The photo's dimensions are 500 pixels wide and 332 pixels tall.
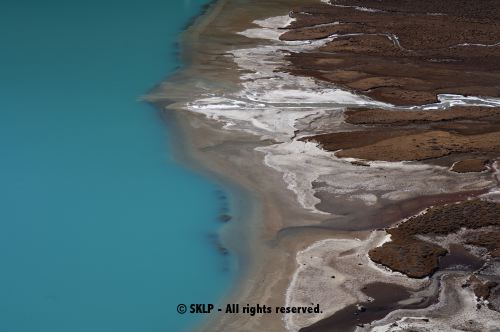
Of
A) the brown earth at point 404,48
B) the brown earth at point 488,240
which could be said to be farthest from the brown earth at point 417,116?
the brown earth at point 488,240

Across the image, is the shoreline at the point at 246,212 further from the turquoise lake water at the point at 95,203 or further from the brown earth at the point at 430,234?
the brown earth at the point at 430,234

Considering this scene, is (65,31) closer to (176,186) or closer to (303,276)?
(176,186)

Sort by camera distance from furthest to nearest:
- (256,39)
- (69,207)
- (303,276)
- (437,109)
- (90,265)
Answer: (256,39)
(437,109)
(69,207)
(90,265)
(303,276)

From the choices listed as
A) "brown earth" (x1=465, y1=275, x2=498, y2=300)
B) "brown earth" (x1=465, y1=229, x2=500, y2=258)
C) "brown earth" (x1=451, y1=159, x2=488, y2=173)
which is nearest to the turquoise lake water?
"brown earth" (x1=465, y1=275, x2=498, y2=300)

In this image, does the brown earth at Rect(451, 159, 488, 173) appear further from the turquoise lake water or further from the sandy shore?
the turquoise lake water

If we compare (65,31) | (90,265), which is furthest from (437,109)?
(65,31)
